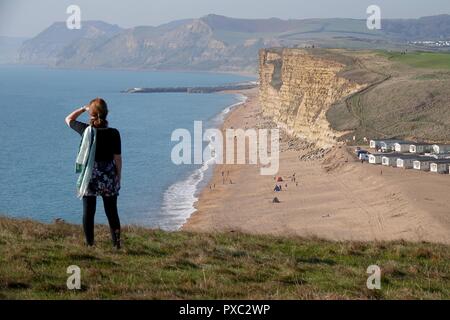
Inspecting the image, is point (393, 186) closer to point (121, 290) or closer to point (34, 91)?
point (121, 290)

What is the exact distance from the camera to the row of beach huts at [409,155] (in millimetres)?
41000

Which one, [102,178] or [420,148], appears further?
[420,148]

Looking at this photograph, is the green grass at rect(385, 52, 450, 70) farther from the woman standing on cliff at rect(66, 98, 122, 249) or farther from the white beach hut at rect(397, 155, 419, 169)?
the woman standing on cliff at rect(66, 98, 122, 249)

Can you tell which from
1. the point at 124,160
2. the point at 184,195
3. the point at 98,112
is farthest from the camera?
the point at 124,160

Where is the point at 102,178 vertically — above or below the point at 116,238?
above

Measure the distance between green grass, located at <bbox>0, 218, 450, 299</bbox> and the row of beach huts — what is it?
1230 inches

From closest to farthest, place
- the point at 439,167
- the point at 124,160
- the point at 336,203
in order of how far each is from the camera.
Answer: the point at 336,203
the point at 439,167
the point at 124,160

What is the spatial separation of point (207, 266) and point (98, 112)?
195 cm

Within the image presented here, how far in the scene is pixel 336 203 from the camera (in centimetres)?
3525

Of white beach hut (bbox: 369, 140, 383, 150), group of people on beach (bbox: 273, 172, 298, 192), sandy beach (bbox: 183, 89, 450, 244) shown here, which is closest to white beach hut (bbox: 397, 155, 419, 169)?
sandy beach (bbox: 183, 89, 450, 244)

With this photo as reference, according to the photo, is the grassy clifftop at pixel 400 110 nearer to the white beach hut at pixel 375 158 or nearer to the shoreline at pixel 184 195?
the white beach hut at pixel 375 158

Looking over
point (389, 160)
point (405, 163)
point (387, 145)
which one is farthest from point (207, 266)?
point (387, 145)

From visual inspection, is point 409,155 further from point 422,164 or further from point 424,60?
point 424,60

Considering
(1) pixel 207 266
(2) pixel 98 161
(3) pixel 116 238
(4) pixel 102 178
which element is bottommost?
(1) pixel 207 266
